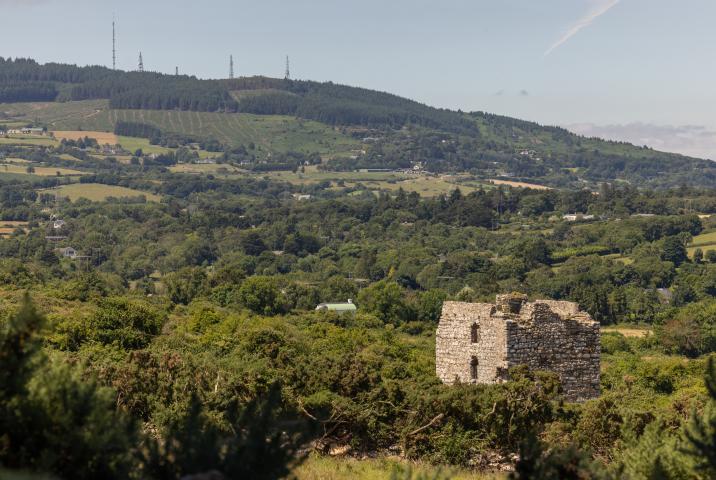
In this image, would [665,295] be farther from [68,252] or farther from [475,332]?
[475,332]

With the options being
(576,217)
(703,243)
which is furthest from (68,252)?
(703,243)

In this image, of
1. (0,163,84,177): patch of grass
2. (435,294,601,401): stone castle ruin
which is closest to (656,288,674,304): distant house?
(435,294,601,401): stone castle ruin

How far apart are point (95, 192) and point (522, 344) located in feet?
490

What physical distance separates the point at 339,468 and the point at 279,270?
9264 centimetres

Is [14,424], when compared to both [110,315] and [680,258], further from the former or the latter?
[680,258]

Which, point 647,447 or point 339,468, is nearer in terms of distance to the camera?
point 647,447

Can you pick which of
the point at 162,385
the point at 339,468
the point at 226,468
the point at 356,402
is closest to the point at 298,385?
the point at 356,402

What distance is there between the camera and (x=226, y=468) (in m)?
10.9

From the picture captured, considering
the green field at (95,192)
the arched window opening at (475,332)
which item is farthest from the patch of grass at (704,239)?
the arched window opening at (475,332)

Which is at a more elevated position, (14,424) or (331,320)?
(14,424)

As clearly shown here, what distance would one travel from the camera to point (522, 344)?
21.5 meters

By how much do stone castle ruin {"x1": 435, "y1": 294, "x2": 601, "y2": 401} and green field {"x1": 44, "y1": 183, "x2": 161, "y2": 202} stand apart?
140 metres

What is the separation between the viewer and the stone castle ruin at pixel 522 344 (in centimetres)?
2152

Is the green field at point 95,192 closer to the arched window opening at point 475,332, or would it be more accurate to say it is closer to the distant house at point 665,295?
the distant house at point 665,295
